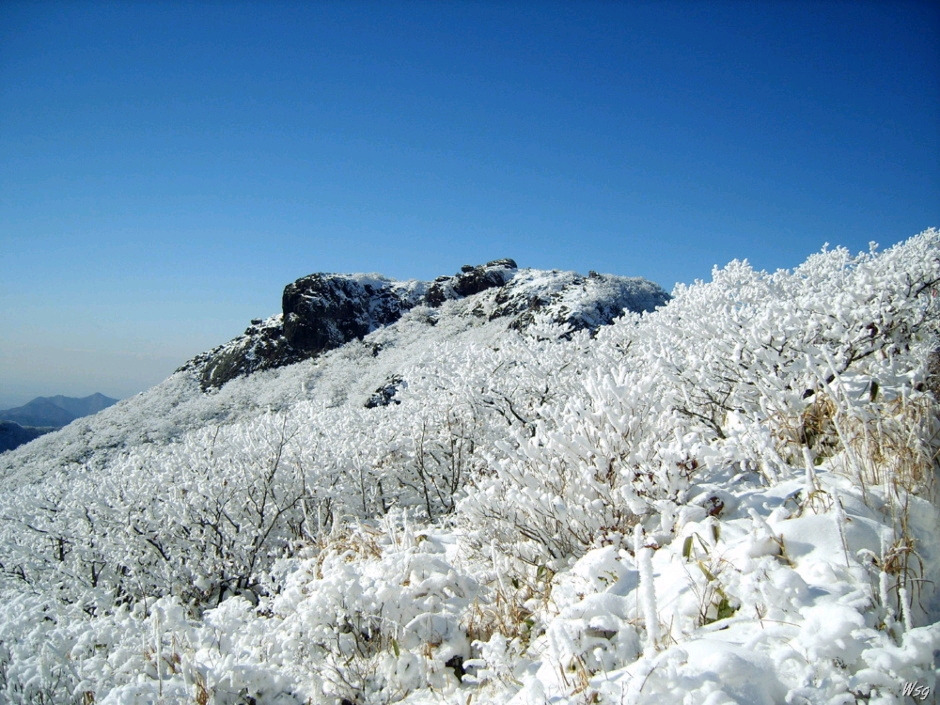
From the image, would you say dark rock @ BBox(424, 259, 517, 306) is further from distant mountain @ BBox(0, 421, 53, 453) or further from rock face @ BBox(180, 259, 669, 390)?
distant mountain @ BBox(0, 421, 53, 453)

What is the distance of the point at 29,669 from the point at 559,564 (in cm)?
496

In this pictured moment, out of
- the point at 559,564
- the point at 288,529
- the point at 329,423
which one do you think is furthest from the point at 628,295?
the point at 559,564

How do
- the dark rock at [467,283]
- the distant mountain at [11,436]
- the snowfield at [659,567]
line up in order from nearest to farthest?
the snowfield at [659,567]
the dark rock at [467,283]
the distant mountain at [11,436]

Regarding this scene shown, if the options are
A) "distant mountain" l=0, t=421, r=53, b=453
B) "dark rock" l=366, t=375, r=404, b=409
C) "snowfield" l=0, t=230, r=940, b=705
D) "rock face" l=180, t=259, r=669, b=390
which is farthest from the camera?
"distant mountain" l=0, t=421, r=53, b=453

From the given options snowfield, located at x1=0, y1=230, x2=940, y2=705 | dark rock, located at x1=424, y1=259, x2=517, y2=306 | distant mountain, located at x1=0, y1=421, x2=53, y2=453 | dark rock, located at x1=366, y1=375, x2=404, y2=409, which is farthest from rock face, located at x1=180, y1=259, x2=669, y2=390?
snowfield, located at x1=0, y1=230, x2=940, y2=705

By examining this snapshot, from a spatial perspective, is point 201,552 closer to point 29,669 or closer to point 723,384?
point 29,669

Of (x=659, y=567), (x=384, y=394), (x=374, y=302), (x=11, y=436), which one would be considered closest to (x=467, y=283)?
(x=374, y=302)

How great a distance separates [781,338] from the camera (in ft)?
22.9

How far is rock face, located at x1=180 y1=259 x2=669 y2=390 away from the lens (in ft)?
180

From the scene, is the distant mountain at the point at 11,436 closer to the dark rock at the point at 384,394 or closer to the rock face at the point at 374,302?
the rock face at the point at 374,302

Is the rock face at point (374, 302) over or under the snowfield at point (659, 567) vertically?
over

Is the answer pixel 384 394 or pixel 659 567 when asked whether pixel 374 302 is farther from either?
pixel 659 567

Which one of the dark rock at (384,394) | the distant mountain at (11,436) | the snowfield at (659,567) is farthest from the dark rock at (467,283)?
the distant mountain at (11,436)

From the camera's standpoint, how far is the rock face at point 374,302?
54.8 metres
